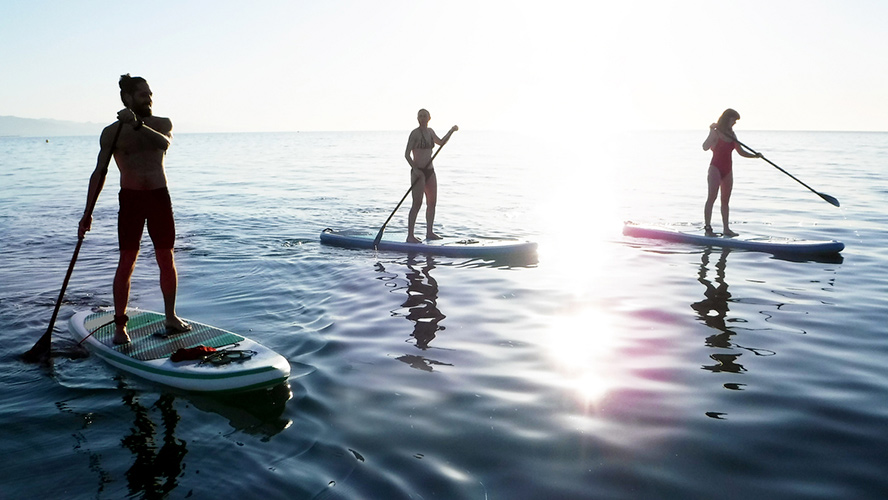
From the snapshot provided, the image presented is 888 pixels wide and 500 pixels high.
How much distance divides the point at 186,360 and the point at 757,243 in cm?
966

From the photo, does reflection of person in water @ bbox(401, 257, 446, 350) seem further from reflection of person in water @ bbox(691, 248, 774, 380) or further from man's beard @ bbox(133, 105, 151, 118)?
man's beard @ bbox(133, 105, 151, 118)

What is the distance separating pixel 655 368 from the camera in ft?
18.0

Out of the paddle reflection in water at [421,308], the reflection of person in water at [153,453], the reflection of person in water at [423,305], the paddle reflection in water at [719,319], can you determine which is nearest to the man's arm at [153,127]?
the reflection of person in water at [153,453]

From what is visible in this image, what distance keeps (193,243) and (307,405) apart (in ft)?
29.6

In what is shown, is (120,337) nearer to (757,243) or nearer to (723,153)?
(757,243)

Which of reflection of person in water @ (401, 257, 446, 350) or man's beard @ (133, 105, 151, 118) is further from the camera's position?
reflection of person in water @ (401, 257, 446, 350)

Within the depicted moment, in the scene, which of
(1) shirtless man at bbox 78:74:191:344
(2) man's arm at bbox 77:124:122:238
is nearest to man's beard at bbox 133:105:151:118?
(1) shirtless man at bbox 78:74:191:344

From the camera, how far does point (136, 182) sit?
5.41 m

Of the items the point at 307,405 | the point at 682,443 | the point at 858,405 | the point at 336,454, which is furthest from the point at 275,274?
the point at 858,405

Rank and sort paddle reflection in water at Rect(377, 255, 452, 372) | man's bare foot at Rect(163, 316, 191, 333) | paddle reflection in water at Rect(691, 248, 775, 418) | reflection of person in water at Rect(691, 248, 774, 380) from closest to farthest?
paddle reflection in water at Rect(691, 248, 775, 418) < reflection of person in water at Rect(691, 248, 774, 380) < paddle reflection in water at Rect(377, 255, 452, 372) < man's bare foot at Rect(163, 316, 191, 333)

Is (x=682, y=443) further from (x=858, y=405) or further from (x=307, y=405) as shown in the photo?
(x=307, y=405)

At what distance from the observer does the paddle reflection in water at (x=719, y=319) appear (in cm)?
550

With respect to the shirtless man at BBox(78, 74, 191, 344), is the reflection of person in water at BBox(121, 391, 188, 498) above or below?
below

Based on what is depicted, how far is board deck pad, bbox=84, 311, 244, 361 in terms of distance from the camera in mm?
5520
